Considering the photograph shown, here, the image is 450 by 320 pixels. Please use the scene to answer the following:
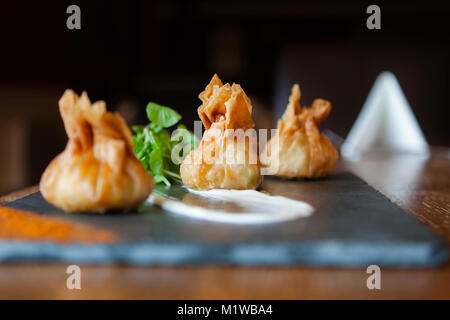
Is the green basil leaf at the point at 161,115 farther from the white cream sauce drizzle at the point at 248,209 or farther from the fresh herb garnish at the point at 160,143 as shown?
the white cream sauce drizzle at the point at 248,209

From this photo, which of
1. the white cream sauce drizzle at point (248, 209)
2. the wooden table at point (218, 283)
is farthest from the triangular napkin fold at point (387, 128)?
the wooden table at point (218, 283)

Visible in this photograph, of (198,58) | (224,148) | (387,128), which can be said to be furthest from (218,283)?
(198,58)

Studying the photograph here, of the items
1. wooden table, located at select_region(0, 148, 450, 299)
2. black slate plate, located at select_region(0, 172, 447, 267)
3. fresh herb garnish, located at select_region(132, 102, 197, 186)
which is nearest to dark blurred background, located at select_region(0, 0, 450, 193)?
fresh herb garnish, located at select_region(132, 102, 197, 186)

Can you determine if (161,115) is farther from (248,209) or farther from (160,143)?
(248,209)

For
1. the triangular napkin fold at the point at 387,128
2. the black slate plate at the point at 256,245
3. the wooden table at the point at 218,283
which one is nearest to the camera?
the wooden table at the point at 218,283

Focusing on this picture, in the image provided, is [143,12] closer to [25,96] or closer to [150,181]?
[25,96]

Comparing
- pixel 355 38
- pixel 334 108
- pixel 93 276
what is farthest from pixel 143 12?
pixel 93 276

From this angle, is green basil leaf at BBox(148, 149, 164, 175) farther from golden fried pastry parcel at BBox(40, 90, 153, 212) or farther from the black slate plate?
the black slate plate

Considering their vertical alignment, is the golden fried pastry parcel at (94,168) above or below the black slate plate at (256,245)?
above
